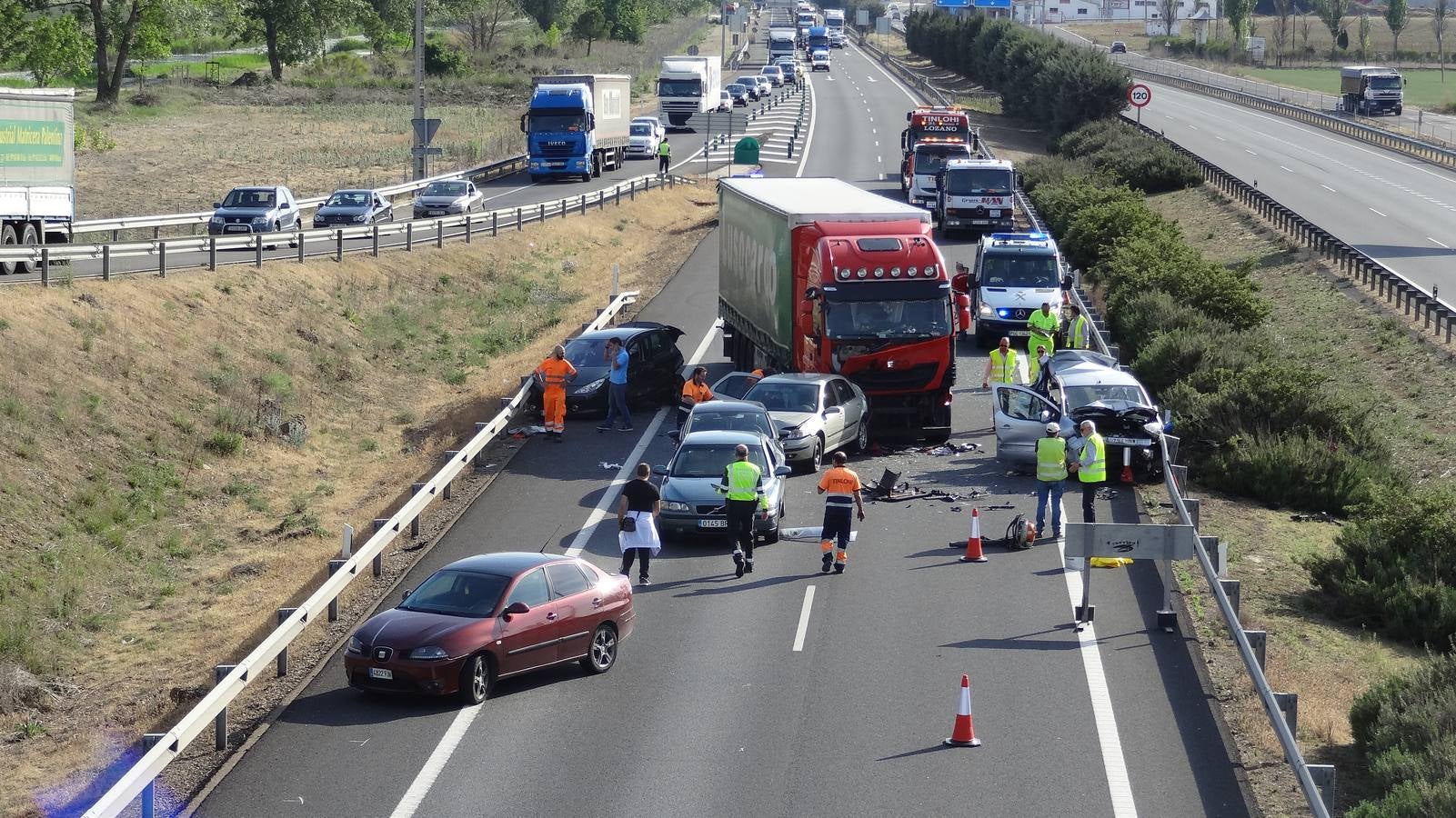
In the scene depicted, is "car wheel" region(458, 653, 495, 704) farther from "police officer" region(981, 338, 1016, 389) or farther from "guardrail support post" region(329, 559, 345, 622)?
"police officer" region(981, 338, 1016, 389)

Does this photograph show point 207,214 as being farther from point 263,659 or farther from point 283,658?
point 263,659

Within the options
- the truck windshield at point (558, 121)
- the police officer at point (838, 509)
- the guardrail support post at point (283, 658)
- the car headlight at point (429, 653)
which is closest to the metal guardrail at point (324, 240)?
the truck windshield at point (558, 121)

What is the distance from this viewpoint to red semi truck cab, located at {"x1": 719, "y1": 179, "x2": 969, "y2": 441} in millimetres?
26734

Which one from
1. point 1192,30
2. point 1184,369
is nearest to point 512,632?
point 1184,369

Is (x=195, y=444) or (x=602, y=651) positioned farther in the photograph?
(x=195, y=444)

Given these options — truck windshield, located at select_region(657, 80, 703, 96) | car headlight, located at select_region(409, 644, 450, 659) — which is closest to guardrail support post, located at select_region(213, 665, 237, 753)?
car headlight, located at select_region(409, 644, 450, 659)

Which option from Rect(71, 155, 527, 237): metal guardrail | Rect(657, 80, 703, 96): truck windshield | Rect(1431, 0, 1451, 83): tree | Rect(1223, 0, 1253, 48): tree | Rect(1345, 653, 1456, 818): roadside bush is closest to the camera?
Rect(1345, 653, 1456, 818): roadside bush

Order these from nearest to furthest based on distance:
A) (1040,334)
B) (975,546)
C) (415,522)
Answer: (975,546) → (415,522) → (1040,334)

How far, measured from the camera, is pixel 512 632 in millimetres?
15633

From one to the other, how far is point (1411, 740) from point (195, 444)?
2263 centimetres

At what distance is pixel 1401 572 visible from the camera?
19.5 m

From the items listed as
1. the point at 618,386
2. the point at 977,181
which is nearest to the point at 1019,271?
the point at 618,386

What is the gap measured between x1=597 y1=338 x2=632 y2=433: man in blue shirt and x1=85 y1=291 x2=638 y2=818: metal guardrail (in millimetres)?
2811

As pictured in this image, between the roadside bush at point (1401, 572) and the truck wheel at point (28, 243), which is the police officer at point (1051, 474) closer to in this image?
the roadside bush at point (1401, 572)
